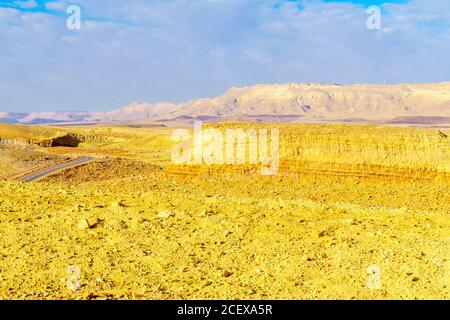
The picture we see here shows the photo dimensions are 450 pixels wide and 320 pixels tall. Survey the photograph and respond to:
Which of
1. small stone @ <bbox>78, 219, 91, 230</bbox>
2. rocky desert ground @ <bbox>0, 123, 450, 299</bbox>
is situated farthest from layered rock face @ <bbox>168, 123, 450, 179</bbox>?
small stone @ <bbox>78, 219, 91, 230</bbox>

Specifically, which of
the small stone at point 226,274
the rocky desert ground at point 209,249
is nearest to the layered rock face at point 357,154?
the rocky desert ground at point 209,249

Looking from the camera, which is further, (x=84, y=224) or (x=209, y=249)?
(x=84, y=224)

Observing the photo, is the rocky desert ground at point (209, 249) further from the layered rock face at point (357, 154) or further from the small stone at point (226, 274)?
the layered rock face at point (357, 154)

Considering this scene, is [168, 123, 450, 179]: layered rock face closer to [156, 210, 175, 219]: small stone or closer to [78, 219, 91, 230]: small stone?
[156, 210, 175, 219]: small stone

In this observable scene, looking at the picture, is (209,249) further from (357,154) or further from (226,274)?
(357,154)

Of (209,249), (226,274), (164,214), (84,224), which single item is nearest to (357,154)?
(164,214)

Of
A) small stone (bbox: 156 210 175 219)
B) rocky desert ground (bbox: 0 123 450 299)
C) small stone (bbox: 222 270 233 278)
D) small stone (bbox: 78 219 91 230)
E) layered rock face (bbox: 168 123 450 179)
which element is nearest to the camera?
rocky desert ground (bbox: 0 123 450 299)

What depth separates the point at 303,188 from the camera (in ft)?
83.0

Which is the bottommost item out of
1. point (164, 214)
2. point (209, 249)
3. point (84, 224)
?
point (209, 249)

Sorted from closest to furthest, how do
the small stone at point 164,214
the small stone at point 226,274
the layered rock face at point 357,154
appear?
the small stone at point 226,274 → the small stone at point 164,214 → the layered rock face at point 357,154
